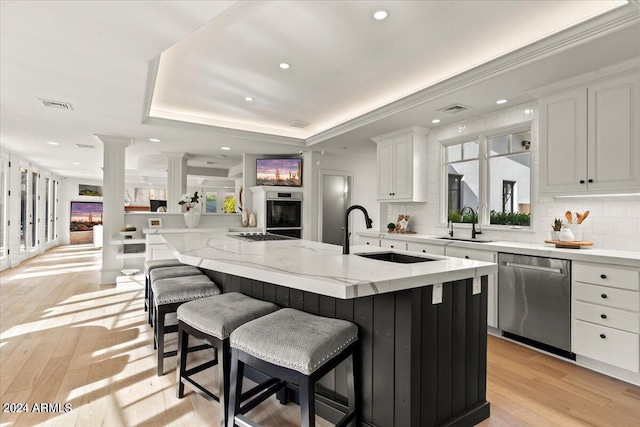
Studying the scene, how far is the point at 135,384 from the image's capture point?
228 cm

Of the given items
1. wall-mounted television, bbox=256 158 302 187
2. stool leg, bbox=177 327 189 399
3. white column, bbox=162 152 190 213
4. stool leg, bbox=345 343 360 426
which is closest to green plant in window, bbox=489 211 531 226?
stool leg, bbox=345 343 360 426

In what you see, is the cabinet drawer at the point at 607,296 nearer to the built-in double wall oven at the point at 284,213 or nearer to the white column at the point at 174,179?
the built-in double wall oven at the point at 284,213

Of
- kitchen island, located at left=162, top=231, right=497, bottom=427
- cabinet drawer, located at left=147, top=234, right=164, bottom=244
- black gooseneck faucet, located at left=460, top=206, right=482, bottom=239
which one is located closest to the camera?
kitchen island, located at left=162, top=231, right=497, bottom=427

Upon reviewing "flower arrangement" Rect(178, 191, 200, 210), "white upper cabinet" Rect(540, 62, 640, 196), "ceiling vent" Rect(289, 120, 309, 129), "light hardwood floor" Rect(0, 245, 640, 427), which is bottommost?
"light hardwood floor" Rect(0, 245, 640, 427)

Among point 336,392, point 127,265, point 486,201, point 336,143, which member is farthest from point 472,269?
point 127,265

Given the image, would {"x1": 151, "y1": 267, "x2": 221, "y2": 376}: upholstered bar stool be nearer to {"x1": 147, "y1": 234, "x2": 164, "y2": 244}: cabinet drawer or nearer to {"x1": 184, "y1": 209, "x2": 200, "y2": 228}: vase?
{"x1": 147, "y1": 234, "x2": 164, "y2": 244}: cabinet drawer

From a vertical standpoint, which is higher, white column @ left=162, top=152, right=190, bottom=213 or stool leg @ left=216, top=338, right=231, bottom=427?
white column @ left=162, top=152, right=190, bottom=213

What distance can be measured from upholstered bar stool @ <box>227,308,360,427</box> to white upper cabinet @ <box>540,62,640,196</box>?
2.54 m

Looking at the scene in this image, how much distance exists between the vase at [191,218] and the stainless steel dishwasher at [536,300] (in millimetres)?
4766

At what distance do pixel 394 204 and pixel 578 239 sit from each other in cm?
256

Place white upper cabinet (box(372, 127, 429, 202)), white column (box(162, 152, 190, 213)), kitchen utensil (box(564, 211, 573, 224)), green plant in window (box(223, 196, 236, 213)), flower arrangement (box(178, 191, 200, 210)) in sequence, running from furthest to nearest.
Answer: green plant in window (box(223, 196, 236, 213)), white column (box(162, 152, 190, 213)), flower arrangement (box(178, 191, 200, 210)), white upper cabinet (box(372, 127, 429, 202)), kitchen utensil (box(564, 211, 573, 224))

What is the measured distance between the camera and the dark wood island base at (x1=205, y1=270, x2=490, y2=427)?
5.04 ft

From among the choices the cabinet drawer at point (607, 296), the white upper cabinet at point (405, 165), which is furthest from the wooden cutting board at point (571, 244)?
the white upper cabinet at point (405, 165)

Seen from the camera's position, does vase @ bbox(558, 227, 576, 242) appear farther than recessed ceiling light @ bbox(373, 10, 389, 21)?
Yes
